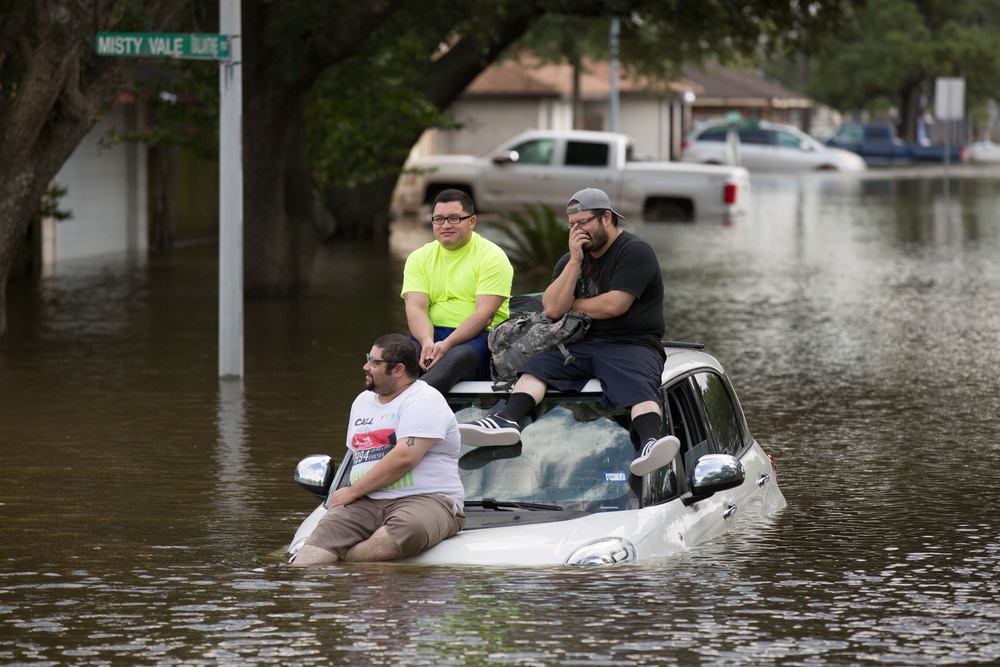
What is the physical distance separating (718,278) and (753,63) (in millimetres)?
11337

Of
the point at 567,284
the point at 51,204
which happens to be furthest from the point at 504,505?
the point at 51,204

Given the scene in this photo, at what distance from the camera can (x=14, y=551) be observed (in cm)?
830

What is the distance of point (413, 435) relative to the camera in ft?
23.6

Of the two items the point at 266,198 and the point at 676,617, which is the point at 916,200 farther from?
the point at 676,617

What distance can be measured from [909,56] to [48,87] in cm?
5863

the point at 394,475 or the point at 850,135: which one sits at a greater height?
the point at 850,135

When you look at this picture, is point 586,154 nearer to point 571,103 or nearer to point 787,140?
point 571,103

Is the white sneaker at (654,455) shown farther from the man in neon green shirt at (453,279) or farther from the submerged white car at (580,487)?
the man in neon green shirt at (453,279)

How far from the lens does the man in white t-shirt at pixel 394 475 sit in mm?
7168

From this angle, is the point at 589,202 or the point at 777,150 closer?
the point at 589,202

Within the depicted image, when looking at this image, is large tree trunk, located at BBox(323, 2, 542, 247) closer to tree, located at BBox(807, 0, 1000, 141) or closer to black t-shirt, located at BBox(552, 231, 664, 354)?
black t-shirt, located at BBox(552, 231, 664, 354)

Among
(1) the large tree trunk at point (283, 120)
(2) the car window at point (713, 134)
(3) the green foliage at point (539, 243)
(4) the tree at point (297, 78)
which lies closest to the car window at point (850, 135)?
(2) the car window at point (713, 134)

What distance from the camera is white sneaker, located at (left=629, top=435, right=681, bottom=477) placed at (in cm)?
719

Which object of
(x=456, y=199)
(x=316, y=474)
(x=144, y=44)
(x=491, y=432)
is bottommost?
(x=316, y=474)
